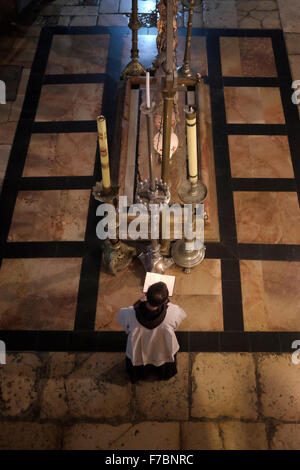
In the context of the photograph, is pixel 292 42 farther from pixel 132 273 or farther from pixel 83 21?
pixel 132 273

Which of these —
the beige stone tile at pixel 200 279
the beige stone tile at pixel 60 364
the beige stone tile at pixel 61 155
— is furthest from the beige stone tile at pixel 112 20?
the beige stone tile at pixel 60 364

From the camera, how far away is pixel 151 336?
3.18 metres

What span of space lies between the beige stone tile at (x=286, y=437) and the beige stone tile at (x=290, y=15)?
4761 millimetres

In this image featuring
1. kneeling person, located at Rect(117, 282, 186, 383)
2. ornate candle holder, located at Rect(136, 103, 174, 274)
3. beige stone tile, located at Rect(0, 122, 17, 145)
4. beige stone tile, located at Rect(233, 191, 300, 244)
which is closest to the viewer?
ornate candle holder, located at Rect(136, 103, 174, 274)

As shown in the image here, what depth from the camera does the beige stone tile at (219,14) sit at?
6238 mm

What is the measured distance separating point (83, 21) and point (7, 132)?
2079 millimetres

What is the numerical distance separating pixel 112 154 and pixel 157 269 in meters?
1.40

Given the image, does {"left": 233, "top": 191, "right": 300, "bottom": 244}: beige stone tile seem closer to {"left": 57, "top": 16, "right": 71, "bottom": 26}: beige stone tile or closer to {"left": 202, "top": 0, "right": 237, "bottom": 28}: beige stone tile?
{"left": 202, "top": 0, "right": 237, "bottom": 28}: beige stone tile

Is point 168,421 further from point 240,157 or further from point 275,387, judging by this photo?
point 240,157

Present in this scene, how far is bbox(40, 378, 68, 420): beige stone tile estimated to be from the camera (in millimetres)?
3609

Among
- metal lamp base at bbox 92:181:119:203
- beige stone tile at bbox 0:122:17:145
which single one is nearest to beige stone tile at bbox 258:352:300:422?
metal lamp base at bbox 92:181:119:203

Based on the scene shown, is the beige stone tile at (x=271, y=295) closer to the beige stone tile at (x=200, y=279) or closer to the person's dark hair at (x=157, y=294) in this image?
the beige stone tile at (x=200, y=279)

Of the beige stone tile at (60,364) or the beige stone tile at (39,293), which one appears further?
the beige stone tile at (39,293)

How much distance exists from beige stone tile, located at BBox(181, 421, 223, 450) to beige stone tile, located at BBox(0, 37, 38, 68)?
14.7ft
